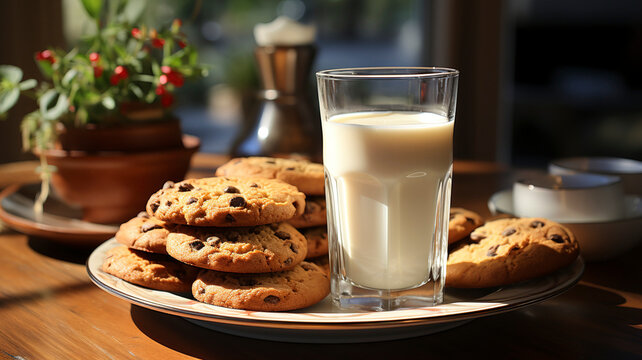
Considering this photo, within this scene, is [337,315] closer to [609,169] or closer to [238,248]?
[238,248]

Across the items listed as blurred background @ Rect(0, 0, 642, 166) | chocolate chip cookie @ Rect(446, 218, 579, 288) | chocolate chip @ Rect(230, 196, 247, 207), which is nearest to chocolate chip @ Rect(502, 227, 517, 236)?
chocolate chip cookie @ Rect(446, 218, 579, 288)

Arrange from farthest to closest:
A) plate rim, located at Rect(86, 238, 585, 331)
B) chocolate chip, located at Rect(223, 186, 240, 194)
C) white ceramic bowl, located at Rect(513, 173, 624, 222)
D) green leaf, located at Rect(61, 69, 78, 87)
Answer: green leaf, located at Rect(61, 69, 78, 87) → white ceramic bowl, located at Rect(513, 173, 624, 222) → chocolate chip, located at Rect(223, 186, 240, 194) → plate rim, located at Rect(86, 238, 585, 331)

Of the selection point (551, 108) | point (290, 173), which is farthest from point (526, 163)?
point (290, 173)

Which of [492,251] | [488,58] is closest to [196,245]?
[492,251]

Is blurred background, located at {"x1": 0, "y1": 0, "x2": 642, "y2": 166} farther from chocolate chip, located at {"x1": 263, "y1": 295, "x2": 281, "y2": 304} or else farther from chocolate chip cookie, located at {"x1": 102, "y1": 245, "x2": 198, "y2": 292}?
chocolate chip, located at {"x1": 263, "y1": 295, "x2": 281, "y2": 304}

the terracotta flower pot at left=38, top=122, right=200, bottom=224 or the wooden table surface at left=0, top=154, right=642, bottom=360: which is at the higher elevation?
the terracotta flower pot at left=38, top=122, right=200, bottom=224

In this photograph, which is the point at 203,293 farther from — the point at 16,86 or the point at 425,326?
the point at 16,86
